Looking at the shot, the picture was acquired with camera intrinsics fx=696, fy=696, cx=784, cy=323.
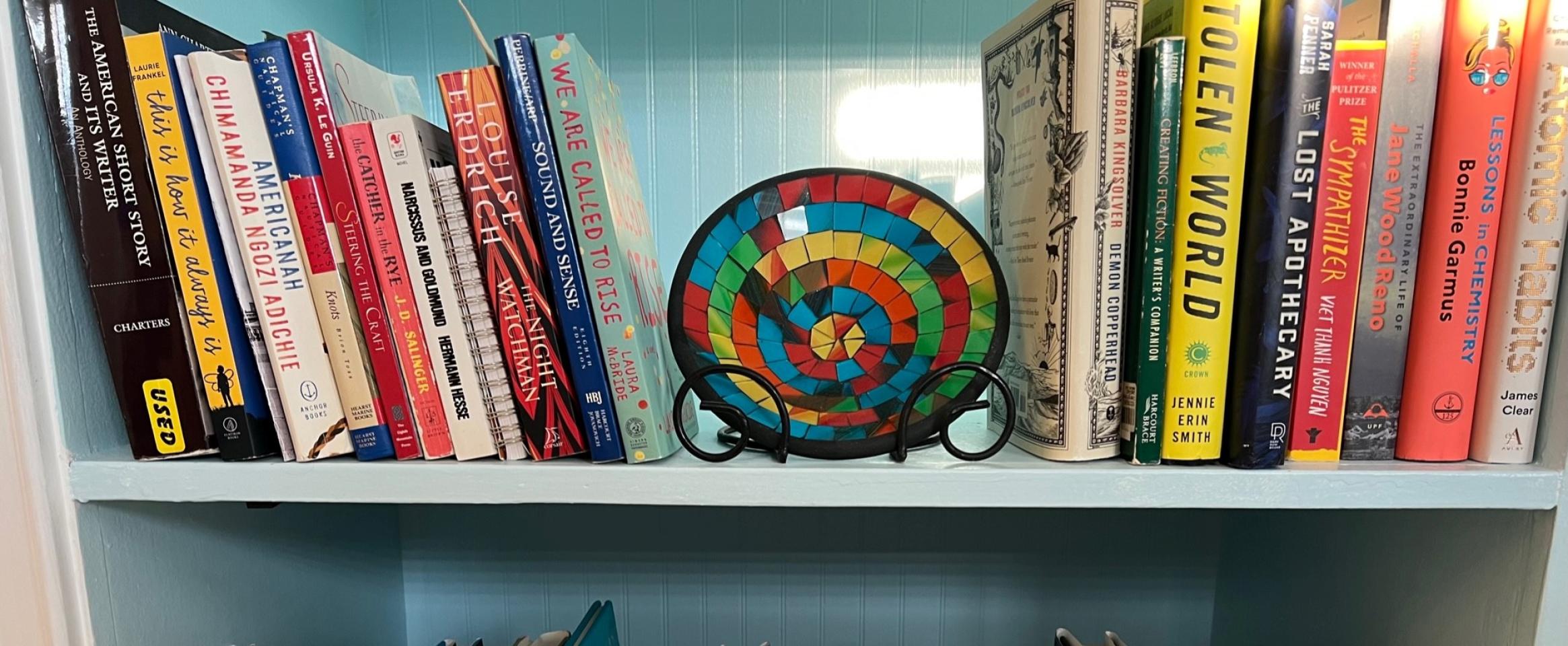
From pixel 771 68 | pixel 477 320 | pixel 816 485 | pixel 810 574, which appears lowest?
pixel 810 574

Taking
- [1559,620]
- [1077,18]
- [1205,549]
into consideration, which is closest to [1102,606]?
[1205,549]

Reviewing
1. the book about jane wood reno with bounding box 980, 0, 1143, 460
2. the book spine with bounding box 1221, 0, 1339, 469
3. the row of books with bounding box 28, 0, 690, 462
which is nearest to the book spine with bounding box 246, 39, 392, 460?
the row of books with bounding box 28, 0, 690, 462

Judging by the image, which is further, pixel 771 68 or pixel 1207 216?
pixel 771 68

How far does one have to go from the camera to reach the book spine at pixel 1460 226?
41 centimetres

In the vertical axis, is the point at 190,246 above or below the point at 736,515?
above

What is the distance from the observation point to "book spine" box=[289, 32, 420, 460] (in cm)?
42

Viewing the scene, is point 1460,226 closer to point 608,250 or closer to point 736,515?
point 608,250

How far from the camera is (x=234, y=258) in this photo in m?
0.43

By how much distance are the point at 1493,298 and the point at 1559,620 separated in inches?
8.2

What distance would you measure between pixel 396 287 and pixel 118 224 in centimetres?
17

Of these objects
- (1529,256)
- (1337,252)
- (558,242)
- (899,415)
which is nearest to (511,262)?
(558,242)

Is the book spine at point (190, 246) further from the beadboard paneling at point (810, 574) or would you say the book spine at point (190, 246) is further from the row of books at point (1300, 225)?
the row of books at point (1300, 225)

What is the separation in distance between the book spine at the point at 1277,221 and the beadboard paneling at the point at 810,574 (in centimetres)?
39

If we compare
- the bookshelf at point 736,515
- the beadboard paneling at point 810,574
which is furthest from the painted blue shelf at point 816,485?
the beadboard paneling at point 810,574
